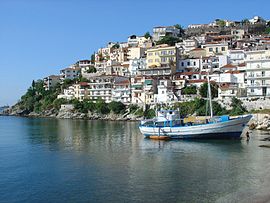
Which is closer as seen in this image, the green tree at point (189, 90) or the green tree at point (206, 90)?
the green tree at point (206, 90)

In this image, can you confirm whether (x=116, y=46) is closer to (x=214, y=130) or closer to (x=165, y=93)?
(x=165, y=93)

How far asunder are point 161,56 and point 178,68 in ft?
14.4

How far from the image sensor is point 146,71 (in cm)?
7869

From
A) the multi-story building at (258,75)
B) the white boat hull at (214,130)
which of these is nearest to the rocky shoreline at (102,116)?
the white boat hull at (214,130)

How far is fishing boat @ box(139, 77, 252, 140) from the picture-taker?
124 ft

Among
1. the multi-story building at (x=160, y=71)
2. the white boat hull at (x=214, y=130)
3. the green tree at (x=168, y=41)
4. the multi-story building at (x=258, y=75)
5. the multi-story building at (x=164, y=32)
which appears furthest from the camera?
the multi-story building at (x=164, y=32)

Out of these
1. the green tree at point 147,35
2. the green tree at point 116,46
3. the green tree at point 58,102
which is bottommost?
the green tree at point 58,102

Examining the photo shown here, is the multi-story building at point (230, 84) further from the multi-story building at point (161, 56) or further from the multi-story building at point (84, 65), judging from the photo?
the multi-story building at point (84, 65)

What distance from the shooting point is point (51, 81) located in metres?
106

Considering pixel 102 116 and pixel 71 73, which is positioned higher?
pixel 71 73

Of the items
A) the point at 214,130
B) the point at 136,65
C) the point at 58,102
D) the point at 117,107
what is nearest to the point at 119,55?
the point at 136,65

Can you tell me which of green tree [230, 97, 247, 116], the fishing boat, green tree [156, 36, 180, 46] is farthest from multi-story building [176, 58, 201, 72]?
the fishing boat

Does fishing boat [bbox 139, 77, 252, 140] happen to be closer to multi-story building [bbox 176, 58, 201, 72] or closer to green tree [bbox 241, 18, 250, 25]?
multi-story building [bbox 176, 58, 201, 72]

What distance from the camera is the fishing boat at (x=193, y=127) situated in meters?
37.9
